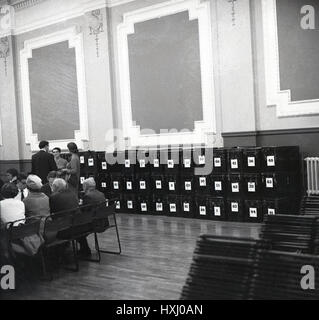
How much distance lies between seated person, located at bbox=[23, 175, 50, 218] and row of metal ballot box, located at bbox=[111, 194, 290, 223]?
142 inches

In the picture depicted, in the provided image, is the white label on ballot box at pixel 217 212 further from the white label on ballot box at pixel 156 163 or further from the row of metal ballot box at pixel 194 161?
the white label on ballot box at pixel 156 163

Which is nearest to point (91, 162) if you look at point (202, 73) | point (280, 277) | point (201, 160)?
point (201, 160)

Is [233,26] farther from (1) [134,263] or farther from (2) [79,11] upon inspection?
(1) [134,263]

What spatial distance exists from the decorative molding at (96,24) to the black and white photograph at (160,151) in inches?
1.6

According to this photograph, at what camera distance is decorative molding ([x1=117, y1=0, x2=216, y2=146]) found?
895cm

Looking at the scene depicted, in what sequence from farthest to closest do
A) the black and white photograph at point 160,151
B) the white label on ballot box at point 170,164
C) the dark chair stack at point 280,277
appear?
the white label on ballot box at point 170,164 → the black and white photograph at point 160,151 → the dark chair stack at point 280,277

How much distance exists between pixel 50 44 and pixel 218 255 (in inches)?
395

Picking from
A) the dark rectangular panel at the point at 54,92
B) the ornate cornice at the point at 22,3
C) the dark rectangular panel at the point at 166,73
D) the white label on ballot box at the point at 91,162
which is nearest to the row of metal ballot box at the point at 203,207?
the white label on ballot box at the point at 91,162

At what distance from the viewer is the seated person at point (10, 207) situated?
4961mm

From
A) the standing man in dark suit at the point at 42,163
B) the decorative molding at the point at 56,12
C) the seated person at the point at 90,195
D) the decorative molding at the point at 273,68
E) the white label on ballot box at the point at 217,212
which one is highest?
the decorative molding at the point at 56,12

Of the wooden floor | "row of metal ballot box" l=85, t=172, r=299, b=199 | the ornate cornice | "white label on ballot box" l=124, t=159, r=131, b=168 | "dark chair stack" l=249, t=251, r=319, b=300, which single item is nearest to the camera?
"dark chair stack" l=249, t=251, r=319, b=300

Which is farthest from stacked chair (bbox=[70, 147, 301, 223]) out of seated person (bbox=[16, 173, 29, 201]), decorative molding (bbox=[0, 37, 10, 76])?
decorative molding (bbox=[0, 37, 10, 76])

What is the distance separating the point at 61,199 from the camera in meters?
5.66

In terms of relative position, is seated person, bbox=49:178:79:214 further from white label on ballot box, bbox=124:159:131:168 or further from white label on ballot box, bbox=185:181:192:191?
white label on ballot box, bbox=124:159:131:168
